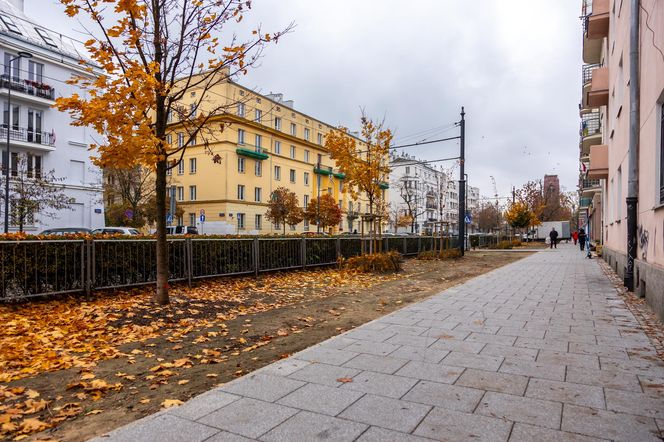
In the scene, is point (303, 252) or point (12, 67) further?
point (12, 67)

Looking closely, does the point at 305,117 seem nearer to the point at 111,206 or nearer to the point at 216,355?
the point at 111,206

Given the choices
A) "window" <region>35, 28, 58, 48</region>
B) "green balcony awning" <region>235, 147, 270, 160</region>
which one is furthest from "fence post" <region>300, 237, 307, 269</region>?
"green balcony awning" <region>235, 147, 270, 160</region>

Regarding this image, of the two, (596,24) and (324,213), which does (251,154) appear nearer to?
(324,213)

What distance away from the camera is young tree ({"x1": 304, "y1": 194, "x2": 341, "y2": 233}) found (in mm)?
52656

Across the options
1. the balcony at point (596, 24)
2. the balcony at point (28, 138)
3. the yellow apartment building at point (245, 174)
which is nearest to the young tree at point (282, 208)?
the yellow apartment building at point (245, 174)

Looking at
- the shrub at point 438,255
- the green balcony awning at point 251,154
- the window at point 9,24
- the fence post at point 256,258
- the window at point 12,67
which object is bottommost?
the shrub at point 438,255

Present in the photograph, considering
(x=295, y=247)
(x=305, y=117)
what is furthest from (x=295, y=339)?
(x=305, y=117)

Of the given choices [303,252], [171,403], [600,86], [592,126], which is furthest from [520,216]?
[171,403]

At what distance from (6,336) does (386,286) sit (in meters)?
7.72

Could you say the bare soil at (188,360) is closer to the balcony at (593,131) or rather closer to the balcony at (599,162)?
the balcony at (599,162)

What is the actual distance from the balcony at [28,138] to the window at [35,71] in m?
3.85

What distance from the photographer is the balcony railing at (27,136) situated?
29469 mm

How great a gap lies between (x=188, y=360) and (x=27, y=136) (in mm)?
33670

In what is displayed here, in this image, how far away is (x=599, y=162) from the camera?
1848 centimetres
